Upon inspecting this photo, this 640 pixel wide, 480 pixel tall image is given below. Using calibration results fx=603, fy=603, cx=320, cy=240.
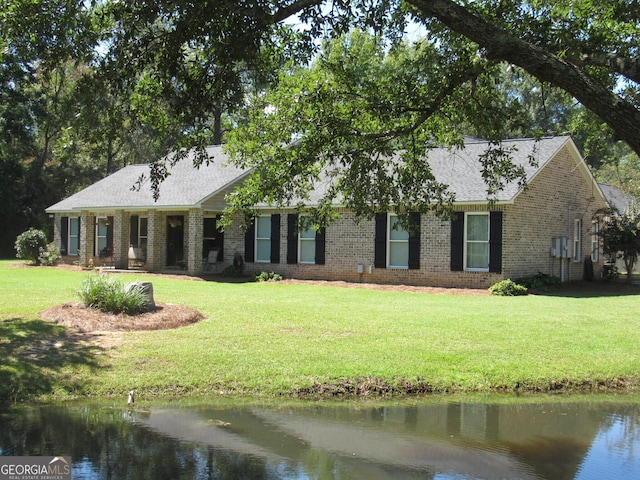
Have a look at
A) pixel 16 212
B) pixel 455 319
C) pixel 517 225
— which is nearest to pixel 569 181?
pixel 517 225

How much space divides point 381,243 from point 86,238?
15.9 m

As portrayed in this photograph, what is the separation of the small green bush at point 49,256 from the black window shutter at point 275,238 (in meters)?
12.9

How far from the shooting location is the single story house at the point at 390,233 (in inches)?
786

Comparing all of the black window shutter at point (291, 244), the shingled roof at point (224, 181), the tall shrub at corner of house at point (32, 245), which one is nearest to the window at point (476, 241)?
the shingled roof at point (224, 181)

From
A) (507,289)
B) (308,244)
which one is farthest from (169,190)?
(507,289)

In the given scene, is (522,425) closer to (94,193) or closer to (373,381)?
(373,381)

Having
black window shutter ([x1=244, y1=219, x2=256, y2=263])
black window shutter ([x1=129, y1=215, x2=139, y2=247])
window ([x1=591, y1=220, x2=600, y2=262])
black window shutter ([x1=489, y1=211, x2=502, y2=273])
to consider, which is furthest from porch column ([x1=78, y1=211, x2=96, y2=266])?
window ([x1=591, y1=220, x2=600, y2=262])

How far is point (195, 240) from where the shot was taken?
24406 millimetres

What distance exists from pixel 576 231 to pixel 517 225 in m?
5.56

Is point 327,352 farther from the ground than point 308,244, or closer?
closer

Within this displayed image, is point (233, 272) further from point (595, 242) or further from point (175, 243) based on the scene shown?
point (595, 242)

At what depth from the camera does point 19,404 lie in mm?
7484

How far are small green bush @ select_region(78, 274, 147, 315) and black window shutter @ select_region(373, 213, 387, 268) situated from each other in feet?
36.0

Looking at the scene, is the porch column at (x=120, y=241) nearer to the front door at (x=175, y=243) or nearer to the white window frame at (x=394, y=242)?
the front door at (x=175, y=243)
